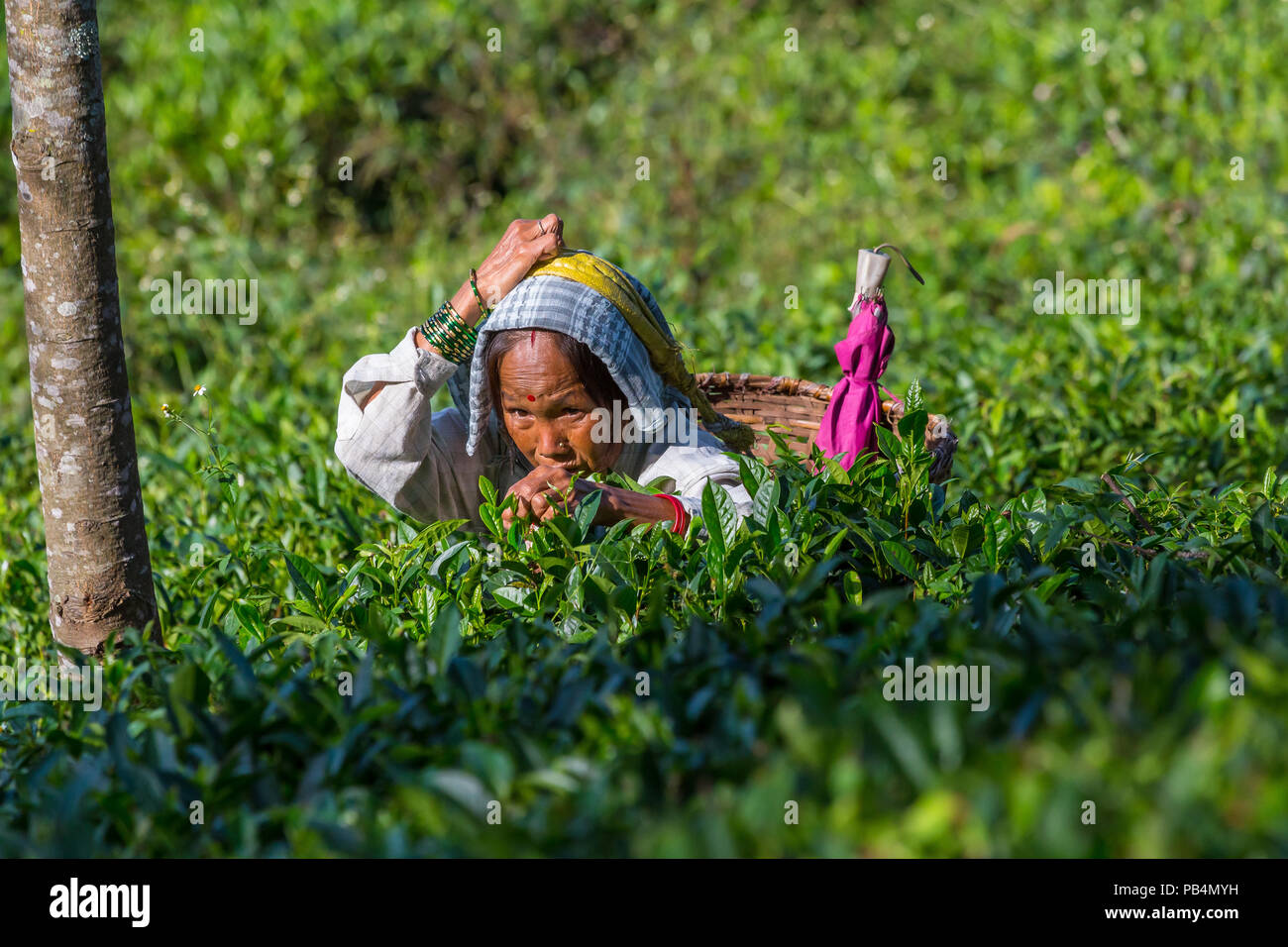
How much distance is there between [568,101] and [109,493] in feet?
20.1

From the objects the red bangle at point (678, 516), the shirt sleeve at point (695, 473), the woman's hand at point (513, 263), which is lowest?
the red bangle at point (678, 516)

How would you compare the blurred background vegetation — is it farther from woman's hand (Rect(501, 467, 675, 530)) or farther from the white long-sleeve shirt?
woman's hand (Rect(501, 467, 675, 530))

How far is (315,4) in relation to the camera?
7.86 m

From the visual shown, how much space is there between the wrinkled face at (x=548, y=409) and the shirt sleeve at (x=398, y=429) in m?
0.16

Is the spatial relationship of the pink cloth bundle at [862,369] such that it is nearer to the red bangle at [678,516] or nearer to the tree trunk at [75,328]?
the red bangle at [678,516]

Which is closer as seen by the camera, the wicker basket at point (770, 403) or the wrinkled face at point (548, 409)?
the wrinkled face at point (548, 409)

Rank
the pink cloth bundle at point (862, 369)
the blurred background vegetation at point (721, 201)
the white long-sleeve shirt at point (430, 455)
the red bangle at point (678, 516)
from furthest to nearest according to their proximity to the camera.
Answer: the blurred background vegetation at point (721, 201) → the pink cloth bundle at point (862, 369) → the white long-sleeve shirt at point (430, 455) → the red bangle at point (678, 516)

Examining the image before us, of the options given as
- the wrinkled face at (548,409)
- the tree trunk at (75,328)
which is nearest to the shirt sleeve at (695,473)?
the wrinkled face at (548,409)

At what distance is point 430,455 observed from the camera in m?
2.96

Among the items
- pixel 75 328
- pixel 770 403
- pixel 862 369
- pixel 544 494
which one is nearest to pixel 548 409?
pixel 544 494

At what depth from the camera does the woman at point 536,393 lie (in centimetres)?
276

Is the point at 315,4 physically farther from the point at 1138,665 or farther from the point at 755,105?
the point at 1138,665

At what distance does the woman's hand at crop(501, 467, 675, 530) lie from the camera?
2629mm

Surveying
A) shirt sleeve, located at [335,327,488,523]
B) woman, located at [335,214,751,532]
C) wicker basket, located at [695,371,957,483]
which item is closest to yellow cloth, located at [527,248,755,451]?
woman, located at [335,214,751,532]
